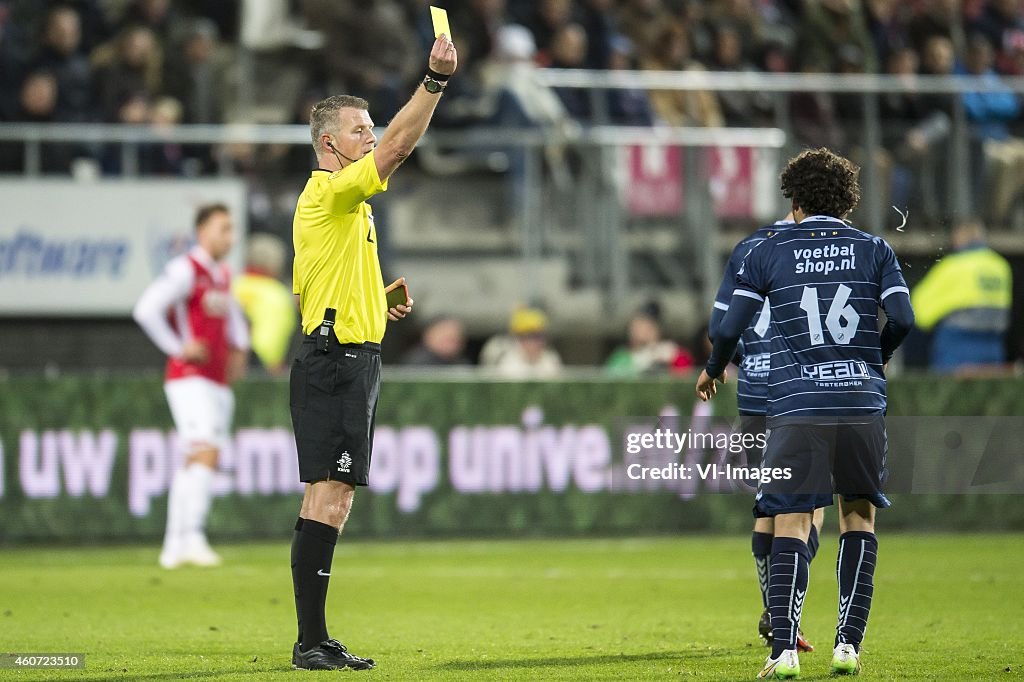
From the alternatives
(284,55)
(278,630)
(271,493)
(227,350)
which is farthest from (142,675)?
(284,55)

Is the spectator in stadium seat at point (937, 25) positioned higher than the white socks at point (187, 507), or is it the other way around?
the spectator in stadium seat at point (937, 25)

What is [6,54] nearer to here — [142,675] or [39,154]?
[39,154]

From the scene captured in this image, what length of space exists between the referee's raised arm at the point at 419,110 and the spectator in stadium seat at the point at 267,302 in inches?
333

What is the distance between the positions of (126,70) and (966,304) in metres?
8.24

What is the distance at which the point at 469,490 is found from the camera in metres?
14.5

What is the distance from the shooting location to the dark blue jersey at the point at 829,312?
22.5ft

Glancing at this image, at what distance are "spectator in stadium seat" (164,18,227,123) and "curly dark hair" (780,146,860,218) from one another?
1070cm

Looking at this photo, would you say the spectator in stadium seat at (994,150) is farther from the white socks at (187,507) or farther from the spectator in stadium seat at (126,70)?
the spectator in stadium seat at (126,70)

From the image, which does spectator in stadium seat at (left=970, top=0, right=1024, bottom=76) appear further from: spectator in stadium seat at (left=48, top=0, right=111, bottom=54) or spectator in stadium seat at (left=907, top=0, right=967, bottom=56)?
spectator in stadium seat at (left=48, top=0, right=111, bottom=54)

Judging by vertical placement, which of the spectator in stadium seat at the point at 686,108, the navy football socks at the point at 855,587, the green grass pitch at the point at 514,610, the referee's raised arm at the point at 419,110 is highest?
the spectator in stadium seat at the point at 686,108

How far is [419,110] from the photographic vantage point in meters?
6.82

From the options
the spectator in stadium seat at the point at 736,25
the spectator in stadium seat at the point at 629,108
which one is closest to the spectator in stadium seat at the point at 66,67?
the spectator in stadium seat at the point at 629,108

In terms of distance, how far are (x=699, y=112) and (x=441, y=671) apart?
34.0 ft

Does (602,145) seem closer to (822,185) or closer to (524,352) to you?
(524,352)
